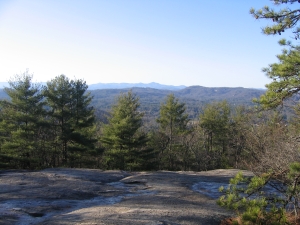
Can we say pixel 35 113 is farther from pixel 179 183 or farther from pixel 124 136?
pixel 179 183

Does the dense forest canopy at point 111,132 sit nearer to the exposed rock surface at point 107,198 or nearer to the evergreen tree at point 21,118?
the evergreen tree at point 21,118

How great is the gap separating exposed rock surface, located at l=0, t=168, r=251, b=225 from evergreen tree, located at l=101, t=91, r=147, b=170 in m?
7.24

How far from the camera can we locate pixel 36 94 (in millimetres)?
23266

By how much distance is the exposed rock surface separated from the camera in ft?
29.7

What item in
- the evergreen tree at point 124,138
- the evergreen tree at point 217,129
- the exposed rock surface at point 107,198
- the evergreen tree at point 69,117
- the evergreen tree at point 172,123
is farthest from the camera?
the evergreen tree at point 217,129

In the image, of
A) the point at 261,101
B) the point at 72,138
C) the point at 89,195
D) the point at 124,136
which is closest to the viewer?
the point at 261,101

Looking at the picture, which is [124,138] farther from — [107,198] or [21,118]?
[107,198]

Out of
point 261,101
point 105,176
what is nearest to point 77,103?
point 105,176

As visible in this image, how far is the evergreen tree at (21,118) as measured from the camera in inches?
867

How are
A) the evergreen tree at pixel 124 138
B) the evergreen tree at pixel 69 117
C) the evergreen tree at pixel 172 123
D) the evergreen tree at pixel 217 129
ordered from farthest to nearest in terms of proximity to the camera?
the evergreen tree at pixel 217 129
the evergreen tree at pixel 172 123
the evergreen tree at pixel 124 138
the evergreen tree at pixel 69 117

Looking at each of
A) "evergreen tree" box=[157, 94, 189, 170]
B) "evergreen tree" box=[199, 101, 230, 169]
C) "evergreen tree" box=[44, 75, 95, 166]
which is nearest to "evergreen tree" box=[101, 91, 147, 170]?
"evergreen tree" box=[44, 75, 95, 166]

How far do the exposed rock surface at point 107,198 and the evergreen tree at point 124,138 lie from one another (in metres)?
7.24

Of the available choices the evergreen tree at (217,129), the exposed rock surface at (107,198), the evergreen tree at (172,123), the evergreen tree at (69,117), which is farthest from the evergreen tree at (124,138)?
the evergreen tree at (217,129)

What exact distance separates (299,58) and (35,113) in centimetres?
2171
